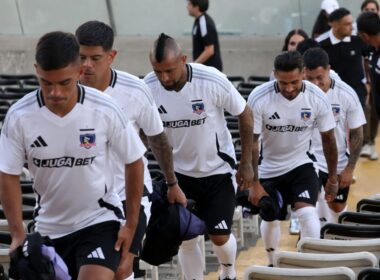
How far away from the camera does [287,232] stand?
10.7 m

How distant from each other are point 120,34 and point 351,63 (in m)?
7.02

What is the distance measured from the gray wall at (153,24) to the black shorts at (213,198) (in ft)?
31.9

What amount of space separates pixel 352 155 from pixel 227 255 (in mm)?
1785

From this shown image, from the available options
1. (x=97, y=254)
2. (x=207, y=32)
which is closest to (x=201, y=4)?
(x=207, y=32)

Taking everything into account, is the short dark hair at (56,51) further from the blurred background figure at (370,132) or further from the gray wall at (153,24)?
the gray wall at (153,24)

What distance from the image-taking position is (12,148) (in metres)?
5.50

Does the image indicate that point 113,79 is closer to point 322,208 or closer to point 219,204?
point 219,204

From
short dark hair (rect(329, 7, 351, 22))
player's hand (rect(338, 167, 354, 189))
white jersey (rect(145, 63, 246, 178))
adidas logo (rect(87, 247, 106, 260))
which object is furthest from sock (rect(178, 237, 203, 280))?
short dark hair (rect(329, 7, 351, 22))

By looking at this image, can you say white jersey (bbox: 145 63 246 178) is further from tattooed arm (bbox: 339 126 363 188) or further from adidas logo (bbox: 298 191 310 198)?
tattooed arm (bbox: 339 126 363 188)

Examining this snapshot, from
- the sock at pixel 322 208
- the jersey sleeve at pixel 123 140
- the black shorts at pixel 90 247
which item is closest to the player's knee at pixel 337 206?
the sock at pixel 322 208

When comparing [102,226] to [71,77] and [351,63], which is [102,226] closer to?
[71,77]

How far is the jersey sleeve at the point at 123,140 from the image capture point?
5559 millimetres

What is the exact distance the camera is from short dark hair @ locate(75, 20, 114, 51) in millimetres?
6371

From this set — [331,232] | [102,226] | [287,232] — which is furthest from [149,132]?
[287,232]
